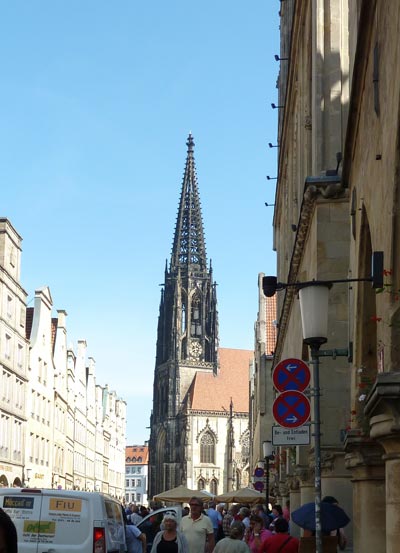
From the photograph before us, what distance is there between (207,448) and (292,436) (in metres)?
118

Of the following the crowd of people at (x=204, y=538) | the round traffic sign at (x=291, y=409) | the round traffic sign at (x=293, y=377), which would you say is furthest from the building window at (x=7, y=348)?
the round traffic sign at (x=291, y=409)

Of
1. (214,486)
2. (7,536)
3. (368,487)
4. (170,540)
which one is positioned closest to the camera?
(7,536)

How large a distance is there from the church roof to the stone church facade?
0.12 metres

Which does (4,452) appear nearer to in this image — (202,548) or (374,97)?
(202,548)

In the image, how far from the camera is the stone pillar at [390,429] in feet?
20.6

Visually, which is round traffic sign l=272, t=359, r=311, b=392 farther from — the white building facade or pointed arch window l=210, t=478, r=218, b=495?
pointed arch window l=210, t=478, r=218, b=495

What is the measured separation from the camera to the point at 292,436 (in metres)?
10.4

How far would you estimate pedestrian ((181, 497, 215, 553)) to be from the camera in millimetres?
12961

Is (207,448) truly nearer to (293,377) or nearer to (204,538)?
(204,538)

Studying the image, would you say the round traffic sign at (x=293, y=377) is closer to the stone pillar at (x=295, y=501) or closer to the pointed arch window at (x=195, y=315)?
the stone pillar at (x=295, y=501)

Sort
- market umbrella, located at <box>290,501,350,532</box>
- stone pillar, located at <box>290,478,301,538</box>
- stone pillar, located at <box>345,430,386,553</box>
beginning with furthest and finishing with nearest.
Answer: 1. stone pillar, located at <box>290,478,301,538</box>
2. market umbrella, located at <box>290,501,350,532</box>
3. stone pillar, located at <box>345,430,386,553</box>

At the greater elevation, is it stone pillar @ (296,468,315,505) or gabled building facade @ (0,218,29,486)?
gabled building facade @ (0,218,29,486)

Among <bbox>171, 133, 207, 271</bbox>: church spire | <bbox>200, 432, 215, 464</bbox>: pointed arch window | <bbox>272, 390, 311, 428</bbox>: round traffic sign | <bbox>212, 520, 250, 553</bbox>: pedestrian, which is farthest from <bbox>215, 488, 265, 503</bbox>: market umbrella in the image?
<bbox>171, 133, 207, 271</bbox>: church spire

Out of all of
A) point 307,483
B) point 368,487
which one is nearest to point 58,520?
point 368,487
